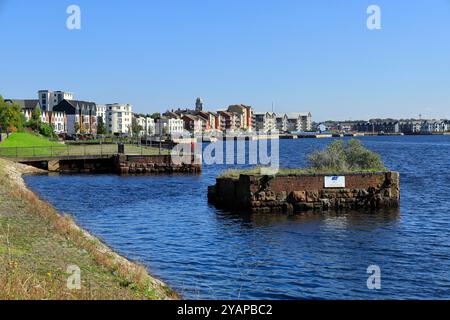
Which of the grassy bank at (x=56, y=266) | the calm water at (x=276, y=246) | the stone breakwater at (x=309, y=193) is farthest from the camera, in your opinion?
the stone breakwater at (x=309, y=193)

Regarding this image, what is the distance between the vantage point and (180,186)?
49.2 metres

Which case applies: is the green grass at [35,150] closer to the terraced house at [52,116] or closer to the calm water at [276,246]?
the calm water at [276,246]

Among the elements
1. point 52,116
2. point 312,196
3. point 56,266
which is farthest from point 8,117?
point 56,266

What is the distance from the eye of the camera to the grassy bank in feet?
36.9

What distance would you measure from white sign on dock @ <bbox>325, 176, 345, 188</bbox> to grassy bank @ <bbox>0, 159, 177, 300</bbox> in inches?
608

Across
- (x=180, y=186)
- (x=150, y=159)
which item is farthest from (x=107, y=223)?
(x=150, y=159)

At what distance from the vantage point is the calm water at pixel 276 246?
16562 millimetres

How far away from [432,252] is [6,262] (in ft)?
50.5

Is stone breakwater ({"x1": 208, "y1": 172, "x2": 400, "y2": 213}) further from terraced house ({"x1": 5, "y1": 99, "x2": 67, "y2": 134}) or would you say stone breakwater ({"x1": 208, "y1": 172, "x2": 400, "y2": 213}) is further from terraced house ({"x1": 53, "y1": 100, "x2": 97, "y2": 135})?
terraced house ({"x1": 53, "y1": 100, "x2": 97, "y2": 135})

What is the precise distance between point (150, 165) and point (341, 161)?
33.6m

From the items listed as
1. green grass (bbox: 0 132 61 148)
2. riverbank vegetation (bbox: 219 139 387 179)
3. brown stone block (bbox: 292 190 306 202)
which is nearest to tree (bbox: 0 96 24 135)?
green grass (bbox: 0 132 61 148)

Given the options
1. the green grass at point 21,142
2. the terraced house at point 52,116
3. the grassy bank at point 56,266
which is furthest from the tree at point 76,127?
the grassy bank at point 56,266

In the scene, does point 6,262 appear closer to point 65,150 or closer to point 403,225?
point 403,225

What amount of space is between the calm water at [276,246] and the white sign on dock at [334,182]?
2466 millimetres
